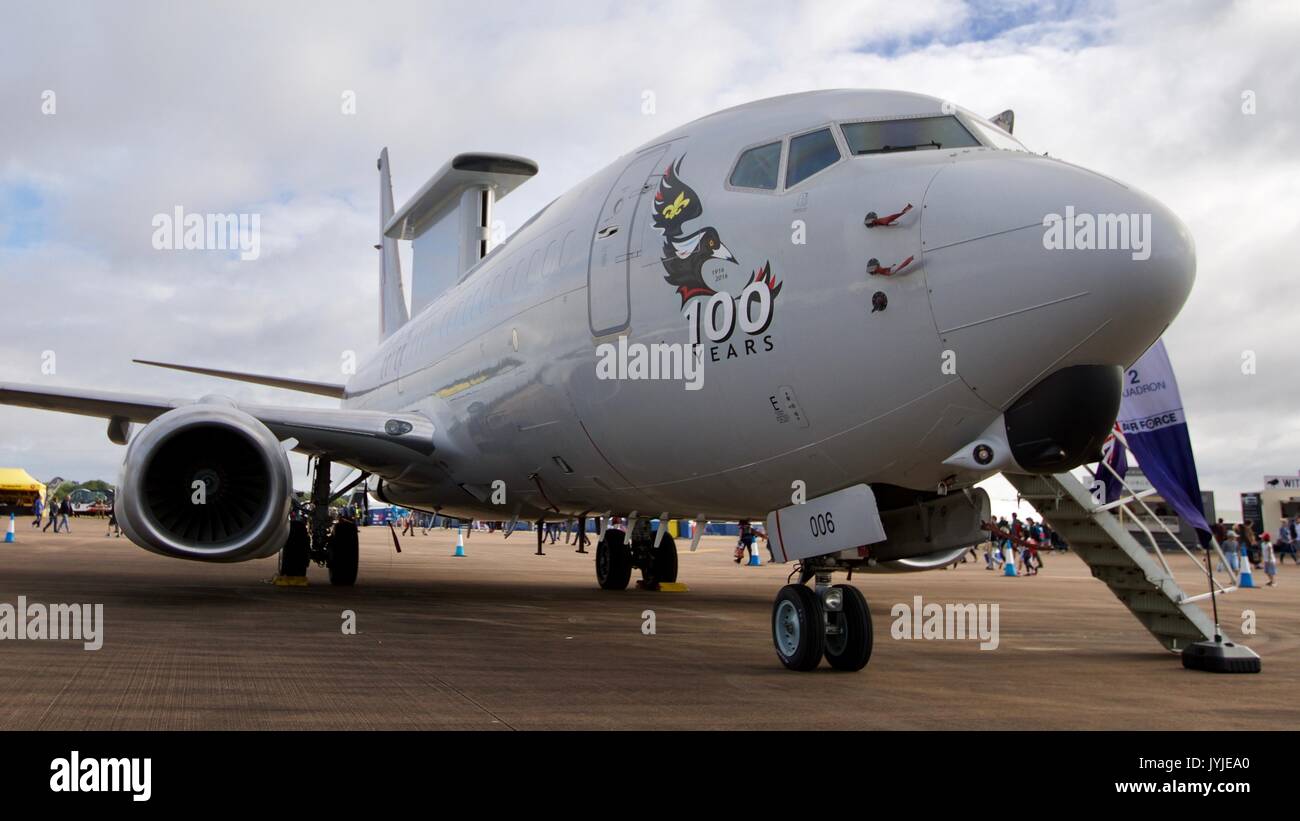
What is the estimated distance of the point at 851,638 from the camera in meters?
6.89

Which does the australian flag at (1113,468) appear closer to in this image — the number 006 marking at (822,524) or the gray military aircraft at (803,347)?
the gray military aircraft at (803,347)

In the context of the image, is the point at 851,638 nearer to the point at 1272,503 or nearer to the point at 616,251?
the point at 616,251

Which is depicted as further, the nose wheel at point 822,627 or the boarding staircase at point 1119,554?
the boarding staircase at point 1119,554

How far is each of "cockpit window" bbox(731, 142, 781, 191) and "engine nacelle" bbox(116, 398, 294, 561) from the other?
17.7 feet

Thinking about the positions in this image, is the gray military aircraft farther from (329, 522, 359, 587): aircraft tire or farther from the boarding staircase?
(329, 522, 359, 587): aircraft tire

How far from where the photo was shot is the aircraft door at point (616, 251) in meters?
7.76

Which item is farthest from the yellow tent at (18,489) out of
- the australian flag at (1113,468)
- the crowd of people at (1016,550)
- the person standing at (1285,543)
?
the australian flag at (1113,468)

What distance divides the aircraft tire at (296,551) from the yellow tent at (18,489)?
69.8 metres

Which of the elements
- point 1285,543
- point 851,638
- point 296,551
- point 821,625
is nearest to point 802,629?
point 821,625

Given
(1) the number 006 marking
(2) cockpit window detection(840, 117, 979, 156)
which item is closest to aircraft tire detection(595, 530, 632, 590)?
(1) the number 006 marking
